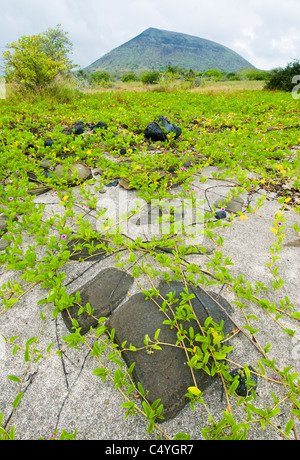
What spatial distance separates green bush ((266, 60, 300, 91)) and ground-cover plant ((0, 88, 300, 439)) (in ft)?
39.8

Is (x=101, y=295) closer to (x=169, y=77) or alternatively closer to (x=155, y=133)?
(x=155, y=133)

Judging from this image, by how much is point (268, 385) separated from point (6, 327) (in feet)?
5.57

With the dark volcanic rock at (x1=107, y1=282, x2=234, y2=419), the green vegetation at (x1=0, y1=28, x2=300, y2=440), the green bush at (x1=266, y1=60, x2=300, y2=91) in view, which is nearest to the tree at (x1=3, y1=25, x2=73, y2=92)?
the green vegetation at (x1=0, y1=28, x2=300, y2=440)

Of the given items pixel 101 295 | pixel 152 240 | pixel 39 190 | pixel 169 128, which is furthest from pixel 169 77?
pixel 101 295

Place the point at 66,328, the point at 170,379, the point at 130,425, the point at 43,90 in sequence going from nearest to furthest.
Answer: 1. the point at 130,425
2. the point at 170,379
3. the point at 66,328
4. the point at 43,90

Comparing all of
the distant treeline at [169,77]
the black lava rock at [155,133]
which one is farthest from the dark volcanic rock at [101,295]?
the distant treeline at [169,77]

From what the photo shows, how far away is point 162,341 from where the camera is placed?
1386 mm

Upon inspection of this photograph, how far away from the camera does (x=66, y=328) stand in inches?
60.0

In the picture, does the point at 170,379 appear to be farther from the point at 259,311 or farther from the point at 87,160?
the point at 87,160

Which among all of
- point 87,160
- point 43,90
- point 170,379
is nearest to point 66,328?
point 170,379

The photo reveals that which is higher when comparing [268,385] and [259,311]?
[259,311]

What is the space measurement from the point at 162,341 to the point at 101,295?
0.60 meters

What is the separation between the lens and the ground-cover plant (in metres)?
1.20

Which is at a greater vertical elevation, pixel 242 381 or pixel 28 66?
pixel 28 66
